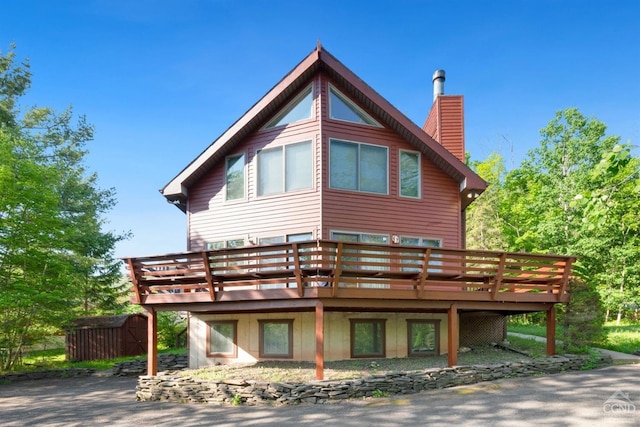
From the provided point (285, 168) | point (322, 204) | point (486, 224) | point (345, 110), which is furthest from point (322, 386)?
point (486, 224)

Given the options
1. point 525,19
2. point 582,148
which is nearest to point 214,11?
point 525,19

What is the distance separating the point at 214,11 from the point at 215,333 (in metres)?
11.3

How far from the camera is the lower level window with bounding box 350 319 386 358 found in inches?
527

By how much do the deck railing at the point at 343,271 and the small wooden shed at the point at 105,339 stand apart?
9.35m

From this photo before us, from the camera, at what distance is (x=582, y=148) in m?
32.3

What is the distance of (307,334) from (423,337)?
344 cm

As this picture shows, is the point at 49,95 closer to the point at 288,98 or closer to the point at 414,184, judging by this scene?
the point at 288,98

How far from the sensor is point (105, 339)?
2094 centimetres

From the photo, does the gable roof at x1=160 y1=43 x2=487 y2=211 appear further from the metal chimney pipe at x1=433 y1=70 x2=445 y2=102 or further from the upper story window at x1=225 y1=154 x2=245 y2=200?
the metal chimney pipe at x1=433 y1=70 x2=445 y2=102

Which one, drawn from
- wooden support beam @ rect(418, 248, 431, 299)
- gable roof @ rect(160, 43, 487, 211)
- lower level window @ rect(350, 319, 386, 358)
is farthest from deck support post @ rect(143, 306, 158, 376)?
wooden support beam @ rect(418, 248, 431, 299)

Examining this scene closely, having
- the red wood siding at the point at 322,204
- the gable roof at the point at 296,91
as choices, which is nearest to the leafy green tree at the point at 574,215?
the red wood siding at the point at 322,204

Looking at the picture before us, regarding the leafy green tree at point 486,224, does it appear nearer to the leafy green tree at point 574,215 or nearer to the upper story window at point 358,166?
the leafy green tree at point 574,215

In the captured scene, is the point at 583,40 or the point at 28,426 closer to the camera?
the point at 28,426

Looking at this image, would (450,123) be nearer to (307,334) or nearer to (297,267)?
(307,334)
